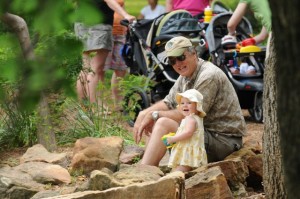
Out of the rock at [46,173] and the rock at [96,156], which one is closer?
the rock at [46,173]

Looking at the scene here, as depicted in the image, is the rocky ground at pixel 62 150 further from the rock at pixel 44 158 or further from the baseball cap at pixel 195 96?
the baseball cap at pixel 195 96

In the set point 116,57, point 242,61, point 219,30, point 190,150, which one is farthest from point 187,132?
point 116,57

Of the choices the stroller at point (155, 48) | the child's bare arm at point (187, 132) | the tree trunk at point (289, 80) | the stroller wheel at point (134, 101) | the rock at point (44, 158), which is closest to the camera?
A: the tree trunk at point (289, 80)

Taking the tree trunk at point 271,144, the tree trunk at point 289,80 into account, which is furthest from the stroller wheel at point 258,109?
the tree trunk at point 289,80

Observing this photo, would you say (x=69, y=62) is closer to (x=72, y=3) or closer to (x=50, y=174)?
(x=72, y=3)

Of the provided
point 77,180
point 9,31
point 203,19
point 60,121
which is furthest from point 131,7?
point 9,31

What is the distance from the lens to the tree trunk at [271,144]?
466cm

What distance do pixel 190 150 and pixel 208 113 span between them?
16.7 inches

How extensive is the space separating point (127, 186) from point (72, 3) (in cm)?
252

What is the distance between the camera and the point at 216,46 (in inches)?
369

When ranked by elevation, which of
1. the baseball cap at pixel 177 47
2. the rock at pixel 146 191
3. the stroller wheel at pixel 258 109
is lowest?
the stroller wheel at pixel 258 109

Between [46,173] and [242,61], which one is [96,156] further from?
[242,61]

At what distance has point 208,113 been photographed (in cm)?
616

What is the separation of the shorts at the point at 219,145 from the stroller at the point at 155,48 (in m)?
3.00
